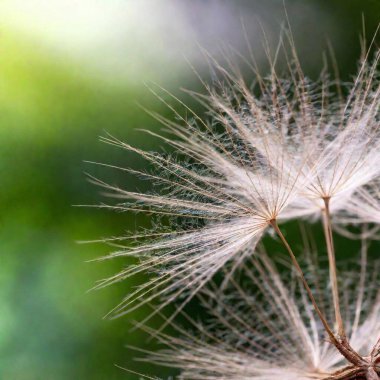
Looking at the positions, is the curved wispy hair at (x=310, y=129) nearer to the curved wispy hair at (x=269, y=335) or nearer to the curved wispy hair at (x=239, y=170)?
the curved wispy hair at (x=239, y=170)

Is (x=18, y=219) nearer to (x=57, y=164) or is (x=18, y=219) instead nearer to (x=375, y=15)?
(x=57, y=164)

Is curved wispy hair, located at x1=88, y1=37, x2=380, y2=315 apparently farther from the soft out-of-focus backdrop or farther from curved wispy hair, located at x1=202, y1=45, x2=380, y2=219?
the soft out-of-focus backdrop

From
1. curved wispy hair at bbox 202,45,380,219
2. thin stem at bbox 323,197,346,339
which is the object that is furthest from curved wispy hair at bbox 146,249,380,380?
curved wispy hair at bbox 202,45,380,219

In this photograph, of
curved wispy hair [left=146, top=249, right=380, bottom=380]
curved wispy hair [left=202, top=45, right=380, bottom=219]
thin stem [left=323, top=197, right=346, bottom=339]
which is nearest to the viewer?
thin stem [left=323, top=197, right=346, bottom=339]

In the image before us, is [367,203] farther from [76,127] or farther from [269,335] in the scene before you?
[76,127]

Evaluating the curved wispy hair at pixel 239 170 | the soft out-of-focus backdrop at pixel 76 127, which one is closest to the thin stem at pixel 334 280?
the curved wispy hair at pixel 239 170

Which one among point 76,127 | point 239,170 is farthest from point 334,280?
point 76,127

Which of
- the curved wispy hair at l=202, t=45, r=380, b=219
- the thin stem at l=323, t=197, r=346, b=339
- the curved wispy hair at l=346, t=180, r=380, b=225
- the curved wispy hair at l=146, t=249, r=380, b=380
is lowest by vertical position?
the curved wispy hair at l=146, t=249, r=380, b=380
